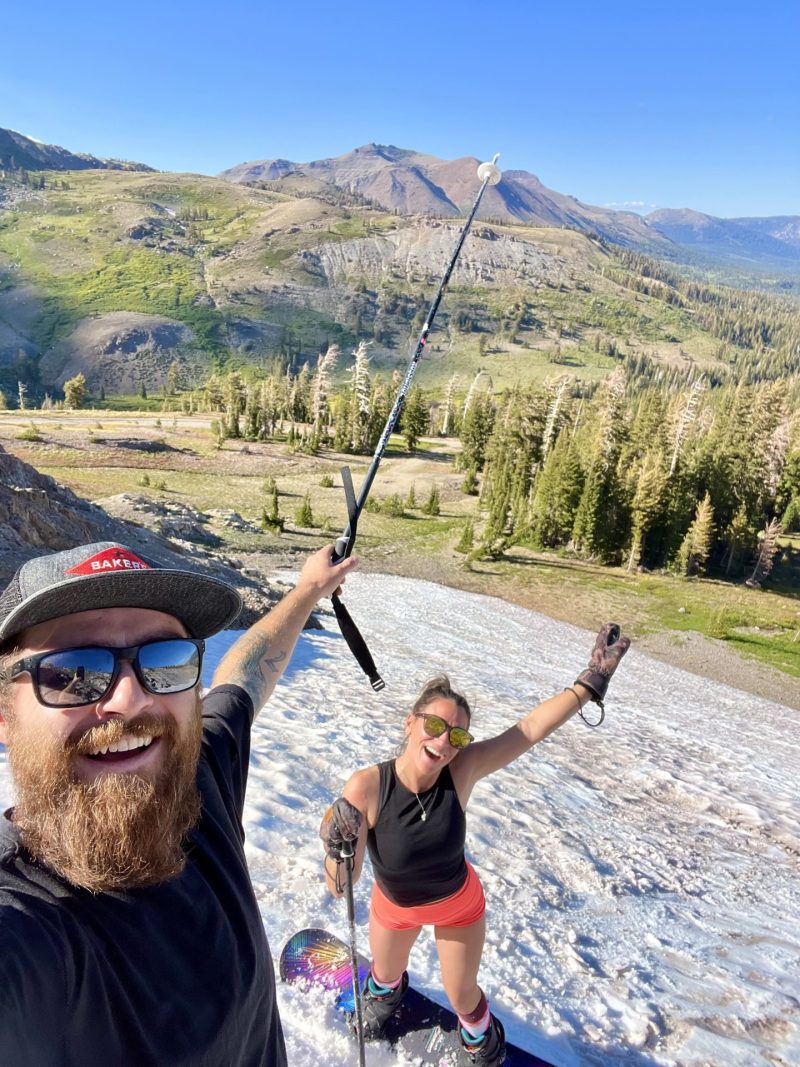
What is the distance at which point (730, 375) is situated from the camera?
6885 inches

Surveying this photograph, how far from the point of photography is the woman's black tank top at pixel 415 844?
359 centimetres

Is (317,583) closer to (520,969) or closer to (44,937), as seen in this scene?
(44,937)

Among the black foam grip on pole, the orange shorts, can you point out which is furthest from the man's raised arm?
the orange shorts

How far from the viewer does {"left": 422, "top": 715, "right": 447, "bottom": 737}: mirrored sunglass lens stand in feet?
11.7

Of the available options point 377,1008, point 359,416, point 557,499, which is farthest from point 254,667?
point 359,416

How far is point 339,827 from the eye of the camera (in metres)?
3.41

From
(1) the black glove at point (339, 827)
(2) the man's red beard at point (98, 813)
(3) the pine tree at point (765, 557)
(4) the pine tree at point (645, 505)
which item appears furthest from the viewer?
(3) the pine tree at point (765, 557)

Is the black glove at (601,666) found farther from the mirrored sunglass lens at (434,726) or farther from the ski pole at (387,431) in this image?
the ski pole at (387,431)

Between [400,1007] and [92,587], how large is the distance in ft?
12.7

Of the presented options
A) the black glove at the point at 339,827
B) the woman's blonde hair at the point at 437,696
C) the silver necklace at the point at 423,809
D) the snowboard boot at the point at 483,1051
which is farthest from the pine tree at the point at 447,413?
the black glove at the point at 339,827

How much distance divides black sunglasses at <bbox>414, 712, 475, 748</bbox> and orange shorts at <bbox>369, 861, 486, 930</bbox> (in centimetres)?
94

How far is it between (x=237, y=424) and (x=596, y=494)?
5206 centimetres

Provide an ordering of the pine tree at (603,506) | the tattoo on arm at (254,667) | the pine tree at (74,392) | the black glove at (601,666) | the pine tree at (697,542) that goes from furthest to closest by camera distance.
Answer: the pine tree at (74,392), the pine tree at (603,506), the pine tree at (697,542), the black glove at (601,666), the tattoo on arm at (254,667)

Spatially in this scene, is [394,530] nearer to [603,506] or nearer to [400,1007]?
[603,506]
